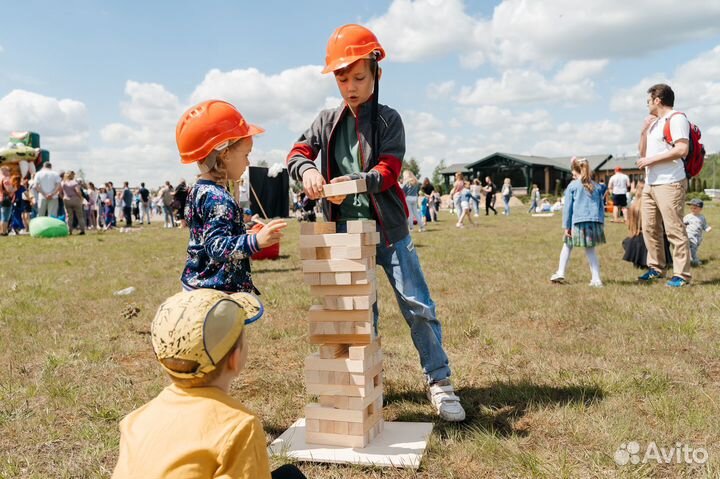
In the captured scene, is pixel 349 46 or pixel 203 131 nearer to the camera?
pixel 203 131

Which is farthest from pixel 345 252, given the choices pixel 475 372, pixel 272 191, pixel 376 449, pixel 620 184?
pixel 272 191

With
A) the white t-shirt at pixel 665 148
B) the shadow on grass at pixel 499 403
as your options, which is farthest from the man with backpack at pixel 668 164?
the shadow on grass at pixel 499 403

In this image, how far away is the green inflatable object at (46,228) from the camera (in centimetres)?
1720

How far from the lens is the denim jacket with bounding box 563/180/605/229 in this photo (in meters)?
8.03

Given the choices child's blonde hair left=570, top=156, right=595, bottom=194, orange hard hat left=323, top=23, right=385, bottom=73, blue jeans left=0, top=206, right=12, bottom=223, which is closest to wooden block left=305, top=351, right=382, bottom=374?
orange hard hat left=323, top=23, right=385, bottom=73

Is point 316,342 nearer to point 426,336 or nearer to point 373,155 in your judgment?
point 426,336

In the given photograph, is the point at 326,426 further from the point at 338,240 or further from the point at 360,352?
the point at 338,240

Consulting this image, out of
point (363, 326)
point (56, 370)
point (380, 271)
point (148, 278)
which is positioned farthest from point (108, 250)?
point (363, 326)

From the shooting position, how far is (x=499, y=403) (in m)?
3.85

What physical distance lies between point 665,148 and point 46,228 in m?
16.5

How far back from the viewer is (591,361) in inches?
181

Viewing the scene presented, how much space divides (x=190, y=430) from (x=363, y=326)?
158cm

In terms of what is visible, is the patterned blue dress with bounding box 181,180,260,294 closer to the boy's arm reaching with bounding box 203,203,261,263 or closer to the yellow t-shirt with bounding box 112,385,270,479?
the boy's arm reaching with bounding box 203,203,261,263

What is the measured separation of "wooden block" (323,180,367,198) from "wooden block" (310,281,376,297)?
51cm
